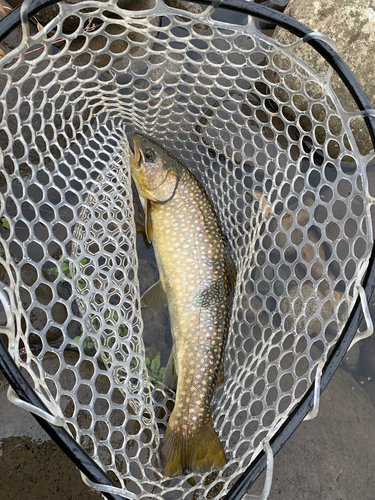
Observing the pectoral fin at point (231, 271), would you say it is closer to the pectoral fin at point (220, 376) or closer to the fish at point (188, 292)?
the fish at point (188, 292)

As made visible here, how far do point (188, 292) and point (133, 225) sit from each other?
0.66 meters

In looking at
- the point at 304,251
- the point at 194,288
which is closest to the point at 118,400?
the point at 194,288

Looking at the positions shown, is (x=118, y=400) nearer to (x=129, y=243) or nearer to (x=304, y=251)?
(x=129, y=243)

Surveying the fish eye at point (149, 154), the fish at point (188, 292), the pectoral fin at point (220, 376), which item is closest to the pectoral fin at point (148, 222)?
the fish at point (188, 292)

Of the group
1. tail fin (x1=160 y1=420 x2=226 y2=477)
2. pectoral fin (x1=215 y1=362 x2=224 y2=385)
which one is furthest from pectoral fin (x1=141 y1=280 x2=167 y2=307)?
tail fin (x1=160 y1=420 x2=226 y2=477)

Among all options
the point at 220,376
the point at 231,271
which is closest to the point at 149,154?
the point at 231,271

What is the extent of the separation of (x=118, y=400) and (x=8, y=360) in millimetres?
1176

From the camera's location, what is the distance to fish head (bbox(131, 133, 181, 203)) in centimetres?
240

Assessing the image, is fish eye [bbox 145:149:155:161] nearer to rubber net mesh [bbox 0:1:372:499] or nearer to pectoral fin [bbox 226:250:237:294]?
rubber net mesh [bbox 0:1:372:499]

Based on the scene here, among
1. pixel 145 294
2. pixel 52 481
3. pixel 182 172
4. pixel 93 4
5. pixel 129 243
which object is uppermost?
pixel 93 4

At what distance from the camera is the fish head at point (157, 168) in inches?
94.5

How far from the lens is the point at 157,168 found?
2.40 meters

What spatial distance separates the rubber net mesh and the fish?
0.44 feet

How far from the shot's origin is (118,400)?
2.22 metres
